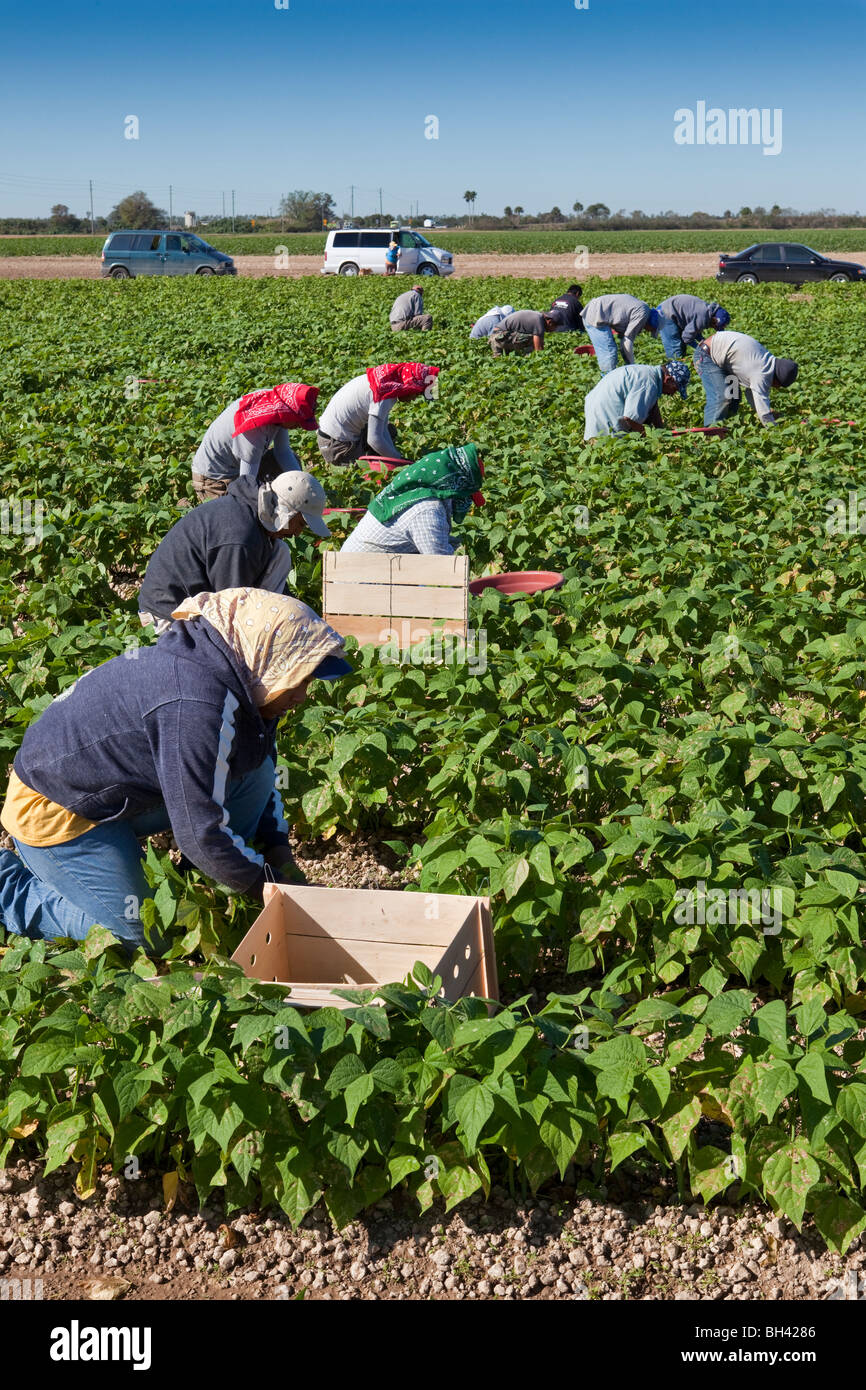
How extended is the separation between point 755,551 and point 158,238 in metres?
30.1

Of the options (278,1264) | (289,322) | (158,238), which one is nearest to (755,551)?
(278,1264)

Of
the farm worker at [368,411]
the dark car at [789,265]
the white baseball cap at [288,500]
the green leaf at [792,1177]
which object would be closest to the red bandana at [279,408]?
the white baseball cap at [288,500]

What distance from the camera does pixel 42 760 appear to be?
3365mm

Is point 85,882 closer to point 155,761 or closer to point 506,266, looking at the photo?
point 155,761

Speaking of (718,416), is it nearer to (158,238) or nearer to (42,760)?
(42,760)

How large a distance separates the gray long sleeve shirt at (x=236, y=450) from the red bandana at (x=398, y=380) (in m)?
1.36

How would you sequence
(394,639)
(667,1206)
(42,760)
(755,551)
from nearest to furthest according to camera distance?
(667,1206)
(42,760)
(394,639)
(755,551)

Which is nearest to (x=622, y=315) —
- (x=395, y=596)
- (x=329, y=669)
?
(x=395, y=596)

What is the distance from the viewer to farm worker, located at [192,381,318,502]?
236 inches

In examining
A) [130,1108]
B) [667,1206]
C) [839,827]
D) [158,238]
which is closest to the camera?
[130,1108]

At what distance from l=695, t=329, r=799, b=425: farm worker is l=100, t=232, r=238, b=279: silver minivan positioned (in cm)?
2493

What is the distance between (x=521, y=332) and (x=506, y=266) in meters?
29.7

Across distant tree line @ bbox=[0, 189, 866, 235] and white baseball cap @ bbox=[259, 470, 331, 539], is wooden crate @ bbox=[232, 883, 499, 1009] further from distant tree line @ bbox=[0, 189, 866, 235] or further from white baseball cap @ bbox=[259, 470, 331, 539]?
distant tree line @ bbox=[0, 189, 866, 235]

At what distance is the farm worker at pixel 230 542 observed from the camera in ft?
15.6
